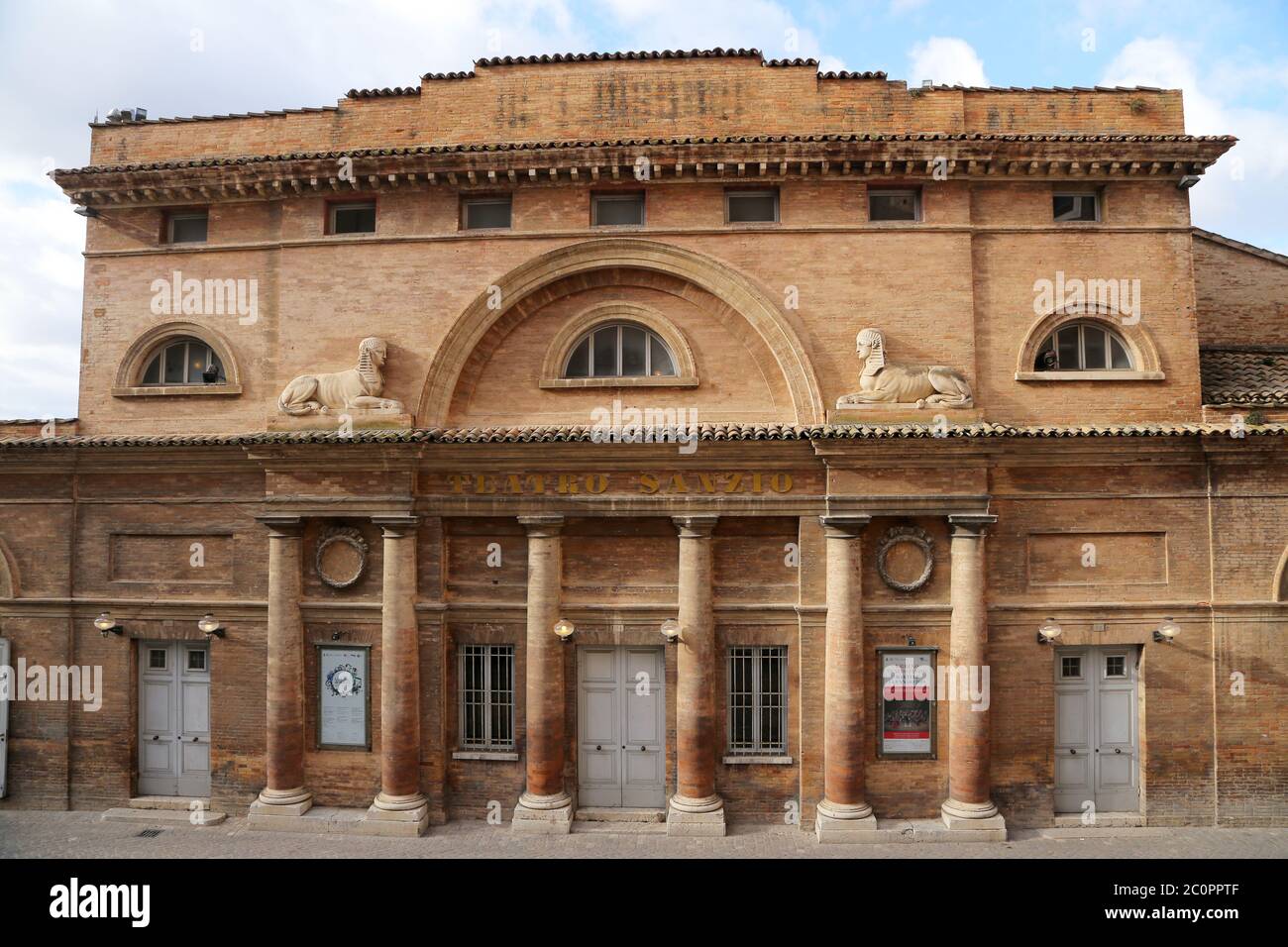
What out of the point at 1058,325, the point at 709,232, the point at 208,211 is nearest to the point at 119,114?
the point at 208,211

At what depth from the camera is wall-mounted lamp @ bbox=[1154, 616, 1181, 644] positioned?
1171cm

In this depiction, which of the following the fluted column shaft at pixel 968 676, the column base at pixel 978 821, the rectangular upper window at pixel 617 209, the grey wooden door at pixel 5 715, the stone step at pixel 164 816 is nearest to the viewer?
the column base at pixel 978 821

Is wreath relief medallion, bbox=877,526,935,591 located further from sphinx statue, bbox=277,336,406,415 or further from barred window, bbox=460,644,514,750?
sphinx statue, bbox=277,336,406,415

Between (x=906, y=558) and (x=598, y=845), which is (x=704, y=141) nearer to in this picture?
(x=906, y=558)

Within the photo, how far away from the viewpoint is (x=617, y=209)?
12.8 metres

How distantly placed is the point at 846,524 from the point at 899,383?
2549 millimetres

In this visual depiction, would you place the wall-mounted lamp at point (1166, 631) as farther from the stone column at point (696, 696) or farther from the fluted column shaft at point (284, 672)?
the fluted column shaft at point (284, 672)

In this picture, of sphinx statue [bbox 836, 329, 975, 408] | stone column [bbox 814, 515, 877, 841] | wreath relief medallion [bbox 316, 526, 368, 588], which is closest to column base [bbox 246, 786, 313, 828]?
wreath relief medallion [bbox 316, 526, 368, 588]

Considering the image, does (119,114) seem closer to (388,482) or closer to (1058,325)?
(388,482)

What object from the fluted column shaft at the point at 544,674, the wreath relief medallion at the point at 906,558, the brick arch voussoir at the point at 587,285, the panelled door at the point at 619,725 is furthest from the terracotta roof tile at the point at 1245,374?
the fluted column shaft at the point at 544,674

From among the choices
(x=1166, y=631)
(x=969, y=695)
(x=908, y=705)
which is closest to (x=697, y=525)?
A: (x=908, y=705)

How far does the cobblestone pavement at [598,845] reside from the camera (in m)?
11.2

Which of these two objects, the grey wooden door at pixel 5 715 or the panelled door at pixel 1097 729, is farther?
the grey wooden door at pixel 5 715

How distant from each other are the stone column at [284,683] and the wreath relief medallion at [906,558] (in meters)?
10.3
